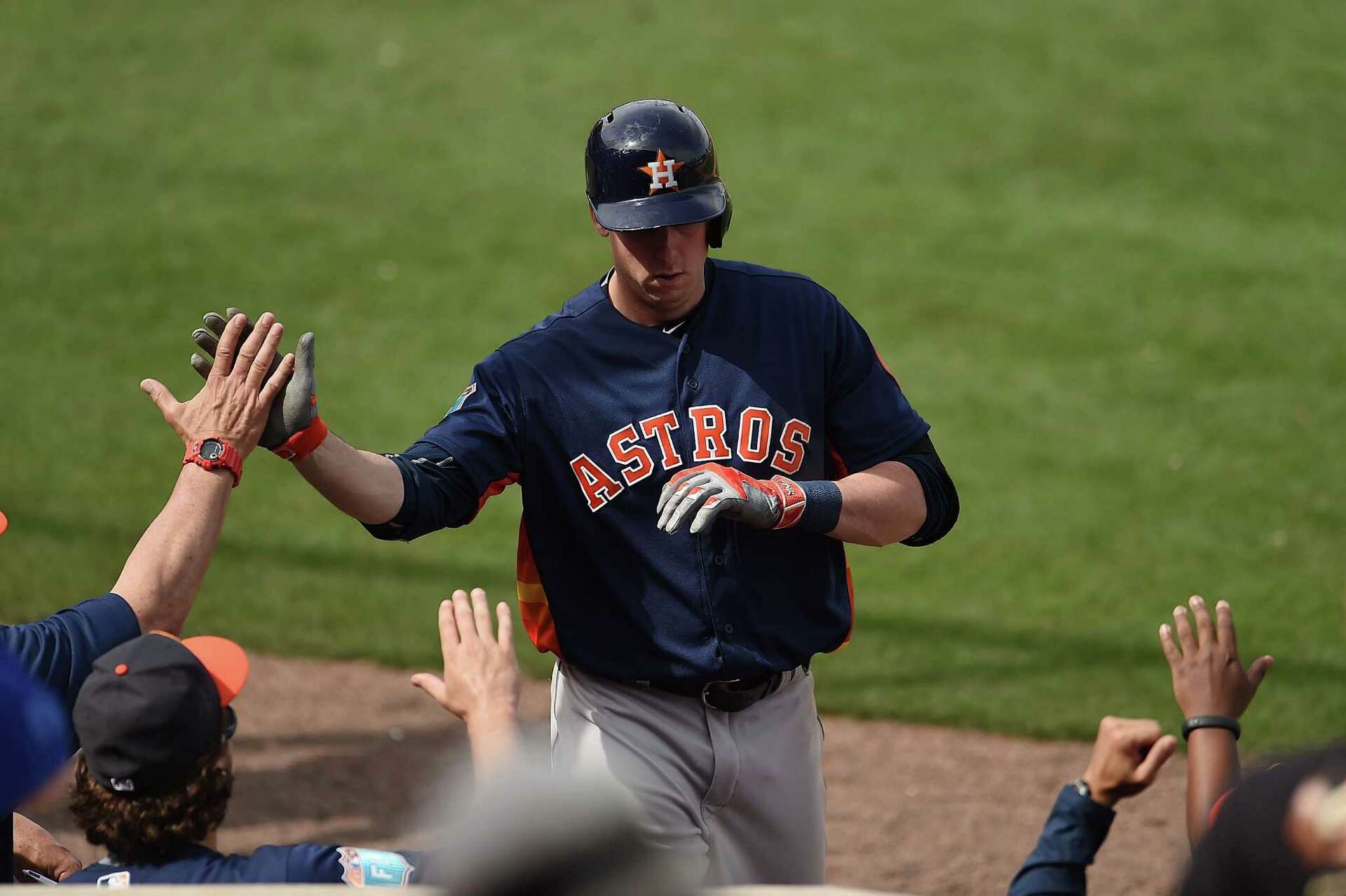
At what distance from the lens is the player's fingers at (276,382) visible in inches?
117

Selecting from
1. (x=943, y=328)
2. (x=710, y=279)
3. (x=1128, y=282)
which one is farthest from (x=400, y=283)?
(x=710, y=279)

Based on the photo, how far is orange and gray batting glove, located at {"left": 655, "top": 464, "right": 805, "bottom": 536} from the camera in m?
3.03

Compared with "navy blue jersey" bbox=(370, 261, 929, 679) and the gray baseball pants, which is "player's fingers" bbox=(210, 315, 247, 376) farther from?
the gray baseball pants

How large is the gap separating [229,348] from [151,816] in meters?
0.93

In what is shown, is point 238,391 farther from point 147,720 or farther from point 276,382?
point 147,720

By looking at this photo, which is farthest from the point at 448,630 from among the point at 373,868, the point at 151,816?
the point at 151,816

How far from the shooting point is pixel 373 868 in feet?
8.25

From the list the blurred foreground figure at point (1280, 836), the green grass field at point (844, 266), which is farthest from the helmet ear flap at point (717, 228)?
the green grass field at point (844, 266)

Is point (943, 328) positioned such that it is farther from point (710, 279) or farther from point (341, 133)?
point (710, 279)

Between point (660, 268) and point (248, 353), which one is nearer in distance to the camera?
point (248, 353)

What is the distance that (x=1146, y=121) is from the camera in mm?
13328

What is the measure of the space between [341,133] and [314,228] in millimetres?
1794

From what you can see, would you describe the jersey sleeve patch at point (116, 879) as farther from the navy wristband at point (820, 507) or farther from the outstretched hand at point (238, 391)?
the navy wristband at point (820, 507)

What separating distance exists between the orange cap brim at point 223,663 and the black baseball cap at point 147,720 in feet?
0.41
